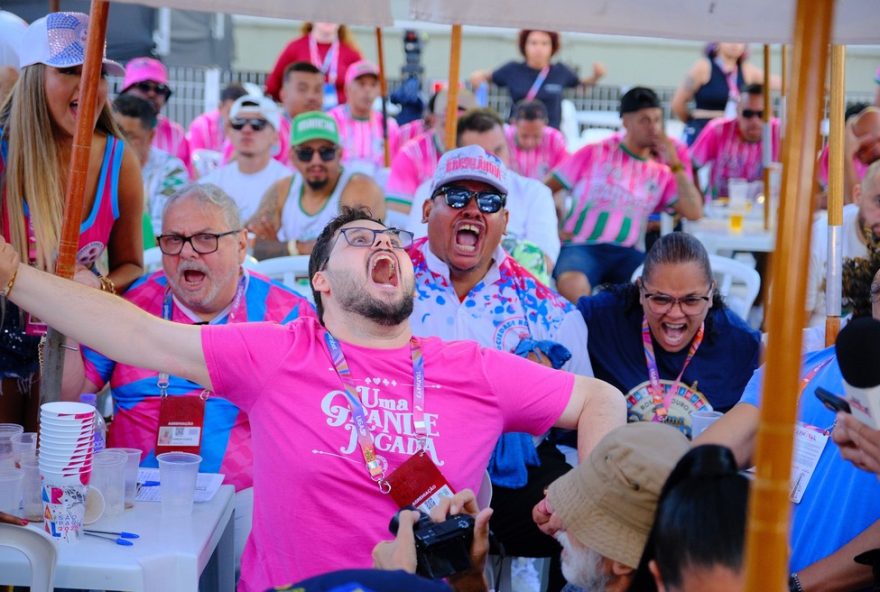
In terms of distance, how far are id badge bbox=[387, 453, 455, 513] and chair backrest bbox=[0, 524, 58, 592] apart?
85cm

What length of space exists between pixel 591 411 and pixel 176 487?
1.16 m

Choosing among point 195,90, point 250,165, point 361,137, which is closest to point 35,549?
point 250,165

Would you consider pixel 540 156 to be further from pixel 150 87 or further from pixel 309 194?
pixel 150 87

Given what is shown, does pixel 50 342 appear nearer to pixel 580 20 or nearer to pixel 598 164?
pixel 580 20

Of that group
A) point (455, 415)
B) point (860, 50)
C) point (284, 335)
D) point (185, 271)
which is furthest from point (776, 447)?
point (860, 50)

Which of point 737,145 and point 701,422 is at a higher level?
point 737,145

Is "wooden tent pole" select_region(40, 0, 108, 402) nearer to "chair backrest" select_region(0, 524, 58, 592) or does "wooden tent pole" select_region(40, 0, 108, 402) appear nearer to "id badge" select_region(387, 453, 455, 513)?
"chair backrest" select_region(0, 524, 58, 592)

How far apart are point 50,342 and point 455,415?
4.06ft

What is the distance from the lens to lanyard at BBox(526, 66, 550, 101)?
1068 centimetres

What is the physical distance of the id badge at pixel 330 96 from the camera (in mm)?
9984

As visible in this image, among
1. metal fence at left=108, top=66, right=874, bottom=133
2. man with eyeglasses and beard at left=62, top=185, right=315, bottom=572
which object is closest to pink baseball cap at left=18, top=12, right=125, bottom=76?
man with eyeglasses and beard at left=62, top=185, right=315, bottom=572

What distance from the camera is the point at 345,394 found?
9.41 ft

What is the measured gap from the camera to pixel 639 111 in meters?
7.32

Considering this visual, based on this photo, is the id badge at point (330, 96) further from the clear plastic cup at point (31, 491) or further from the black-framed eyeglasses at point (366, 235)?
the clear plastic cup at point (31, 491)
